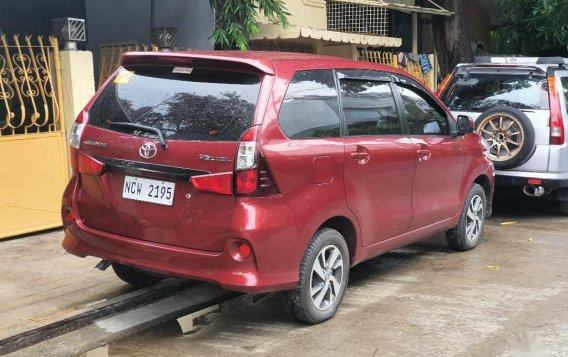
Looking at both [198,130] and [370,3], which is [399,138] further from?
[370,3]

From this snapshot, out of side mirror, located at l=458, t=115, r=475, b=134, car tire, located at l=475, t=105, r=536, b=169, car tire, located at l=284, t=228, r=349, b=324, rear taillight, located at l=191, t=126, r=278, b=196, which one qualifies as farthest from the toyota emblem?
car tire, located at l=475, t=105, r=536, b=169

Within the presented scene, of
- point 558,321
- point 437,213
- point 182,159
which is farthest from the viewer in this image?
point 437,213

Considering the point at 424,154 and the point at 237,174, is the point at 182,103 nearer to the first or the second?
the point at 237,174

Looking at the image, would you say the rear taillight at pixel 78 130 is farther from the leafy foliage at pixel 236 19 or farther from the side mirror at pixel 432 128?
the leafy foliage at pixel 236 19

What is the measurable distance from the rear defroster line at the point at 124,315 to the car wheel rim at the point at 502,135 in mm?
3859

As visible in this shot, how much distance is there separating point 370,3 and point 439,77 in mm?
3745

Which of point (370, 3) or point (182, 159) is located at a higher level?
point (370, 3)

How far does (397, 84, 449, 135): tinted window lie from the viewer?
5496 millimetres

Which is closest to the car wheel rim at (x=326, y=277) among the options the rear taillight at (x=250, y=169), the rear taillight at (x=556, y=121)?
the rear taillight at (x=250, y=169)

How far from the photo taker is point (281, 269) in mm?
4039

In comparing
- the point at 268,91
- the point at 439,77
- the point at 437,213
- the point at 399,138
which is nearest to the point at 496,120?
the point at 437,213

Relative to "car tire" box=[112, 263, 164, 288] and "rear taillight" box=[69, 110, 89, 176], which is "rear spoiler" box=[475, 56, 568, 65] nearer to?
"car tire" box=[112, 263, 164, 288]

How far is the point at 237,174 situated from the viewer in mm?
3832

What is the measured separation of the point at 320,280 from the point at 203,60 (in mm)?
1623
